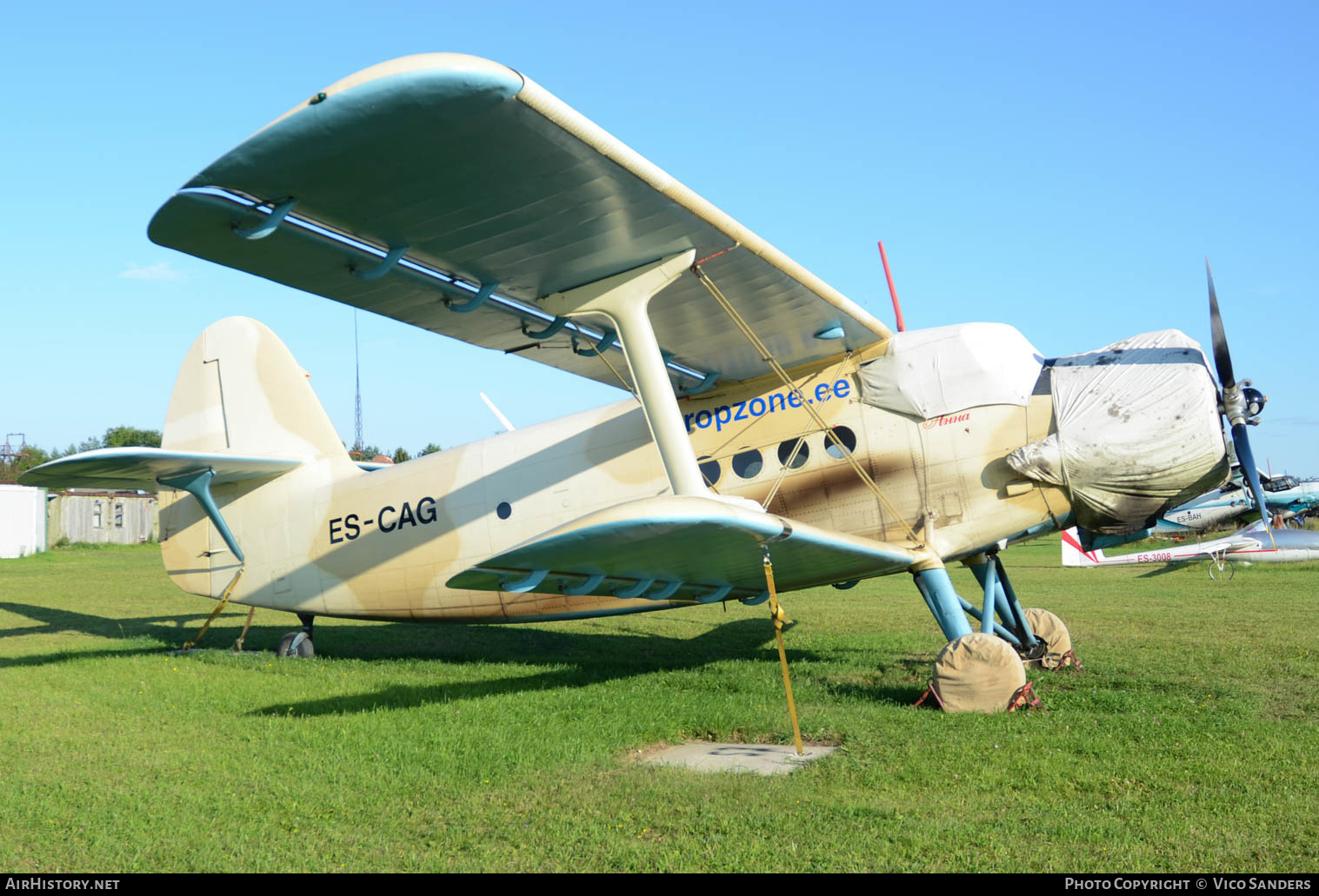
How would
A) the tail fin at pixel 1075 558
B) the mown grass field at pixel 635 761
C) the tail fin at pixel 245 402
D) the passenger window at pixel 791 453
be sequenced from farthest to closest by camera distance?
the tail fin at pixel 1075 558 → the tail fin at pixel 245 402 → the passenger window at pixel 791 453 → the mown grass field at pixel 635 761

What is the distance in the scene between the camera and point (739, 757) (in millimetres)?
5430

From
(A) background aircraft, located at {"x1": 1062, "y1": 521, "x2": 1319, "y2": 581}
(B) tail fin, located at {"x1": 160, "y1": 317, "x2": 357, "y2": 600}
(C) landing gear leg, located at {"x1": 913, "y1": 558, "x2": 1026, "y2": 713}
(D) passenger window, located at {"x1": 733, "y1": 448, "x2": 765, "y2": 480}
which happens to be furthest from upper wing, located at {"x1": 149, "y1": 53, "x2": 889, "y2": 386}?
(A) background aircraft, located at {"x1": 1062, "y1": 521, "x2": 1319, "y2": 581}

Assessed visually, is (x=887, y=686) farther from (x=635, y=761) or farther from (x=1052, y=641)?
(x=635, y=761)

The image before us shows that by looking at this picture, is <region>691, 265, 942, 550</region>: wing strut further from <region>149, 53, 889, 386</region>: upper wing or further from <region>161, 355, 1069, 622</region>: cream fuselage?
<region>149, 53, 889, 386</region>: upper wing

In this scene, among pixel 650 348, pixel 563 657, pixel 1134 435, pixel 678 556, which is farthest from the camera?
pixel 563 657

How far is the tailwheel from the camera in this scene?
27.4 feet

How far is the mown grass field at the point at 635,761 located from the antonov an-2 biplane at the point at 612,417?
0.93 metres

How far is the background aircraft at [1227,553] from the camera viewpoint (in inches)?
893

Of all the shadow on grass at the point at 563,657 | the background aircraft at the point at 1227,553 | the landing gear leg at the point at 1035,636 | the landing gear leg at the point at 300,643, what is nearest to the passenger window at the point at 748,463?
the shadow on grass at the point at 563,657

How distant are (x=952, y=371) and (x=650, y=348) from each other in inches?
108

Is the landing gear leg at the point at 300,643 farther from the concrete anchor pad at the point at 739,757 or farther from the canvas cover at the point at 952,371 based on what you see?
the canvas cover at the point at 952,371

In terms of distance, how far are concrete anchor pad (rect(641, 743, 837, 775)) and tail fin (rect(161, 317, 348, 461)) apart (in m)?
6.76

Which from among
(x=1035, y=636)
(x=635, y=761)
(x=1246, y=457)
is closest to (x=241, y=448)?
(x=635, y=761)

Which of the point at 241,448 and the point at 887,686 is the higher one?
the point at 241,448
